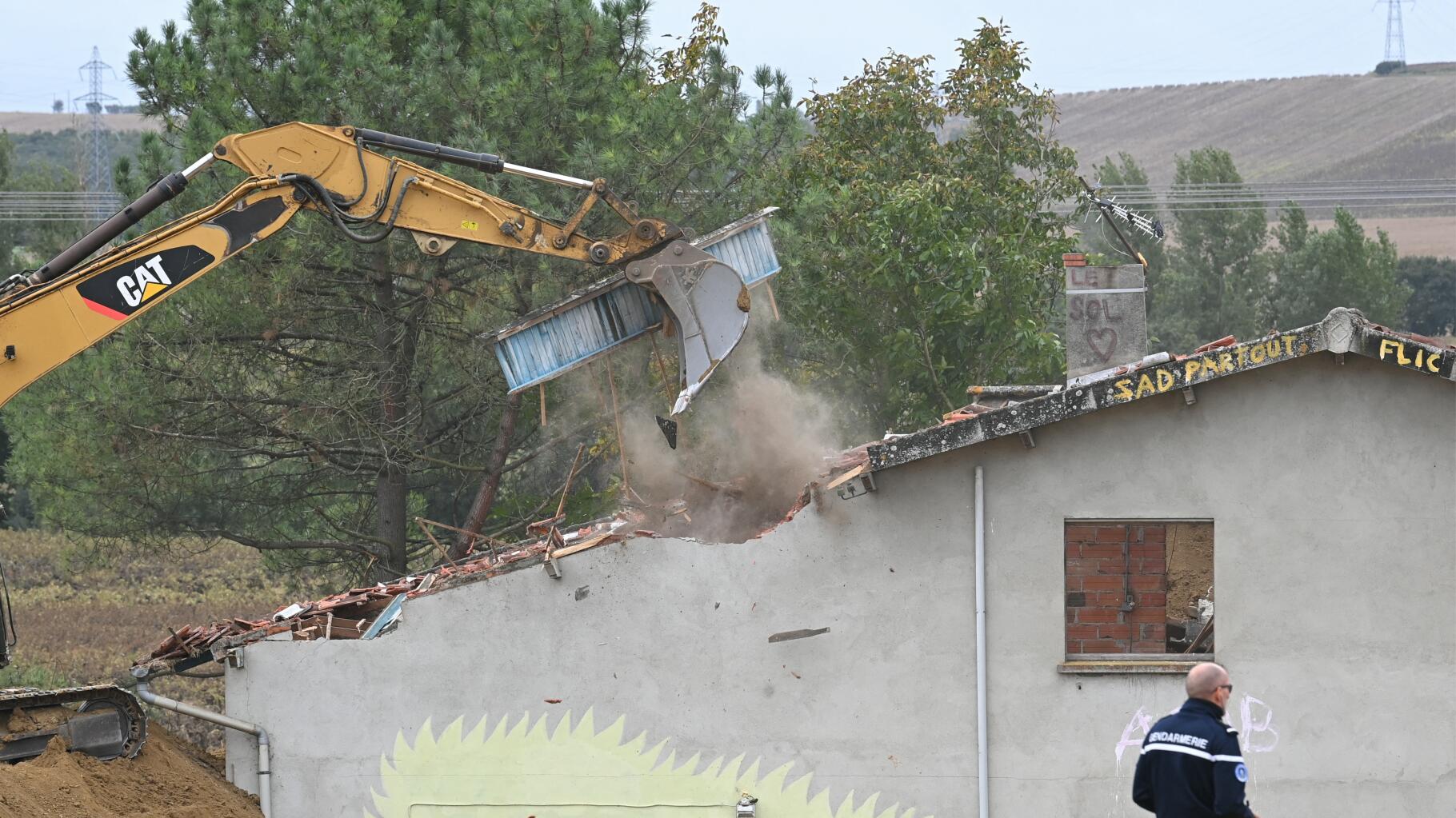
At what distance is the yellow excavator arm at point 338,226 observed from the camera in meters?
12.7

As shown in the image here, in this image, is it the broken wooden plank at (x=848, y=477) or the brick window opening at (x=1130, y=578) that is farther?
the brick window opening at (x=1130, y=578)

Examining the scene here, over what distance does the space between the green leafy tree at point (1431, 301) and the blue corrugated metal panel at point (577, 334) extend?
59483 mm

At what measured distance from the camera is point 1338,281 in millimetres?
56281

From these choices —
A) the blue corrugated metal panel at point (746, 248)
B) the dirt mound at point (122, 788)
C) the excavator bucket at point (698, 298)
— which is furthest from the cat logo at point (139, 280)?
the blue corrugated metal panel at point (746, 248)

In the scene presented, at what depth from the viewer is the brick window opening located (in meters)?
12.3

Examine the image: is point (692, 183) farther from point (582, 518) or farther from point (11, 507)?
point (11, 507)

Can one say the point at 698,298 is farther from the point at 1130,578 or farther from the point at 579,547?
the point at 1130,578

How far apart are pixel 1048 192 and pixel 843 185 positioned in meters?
3.95

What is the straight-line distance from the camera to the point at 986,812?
12.2 meters

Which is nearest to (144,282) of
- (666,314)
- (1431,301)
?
(666,314)

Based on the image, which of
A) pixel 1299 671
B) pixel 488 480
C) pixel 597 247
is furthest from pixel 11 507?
pixel 1299 671

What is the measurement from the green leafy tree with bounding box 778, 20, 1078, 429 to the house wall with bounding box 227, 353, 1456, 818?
11.4 m

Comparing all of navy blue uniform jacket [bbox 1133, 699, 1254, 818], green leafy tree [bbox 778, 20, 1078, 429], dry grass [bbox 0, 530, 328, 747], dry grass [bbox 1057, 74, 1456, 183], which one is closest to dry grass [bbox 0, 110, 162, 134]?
dry grass [bbox 1057, 74, 1456, 183]

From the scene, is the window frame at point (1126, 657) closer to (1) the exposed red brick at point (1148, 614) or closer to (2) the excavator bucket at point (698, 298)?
(1) the exposed red brick at point (1148, 614)
